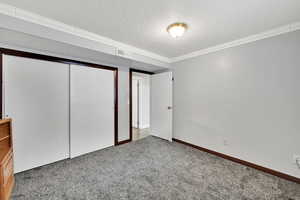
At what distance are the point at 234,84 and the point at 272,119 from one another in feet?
2.62

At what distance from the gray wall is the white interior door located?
1.73ft

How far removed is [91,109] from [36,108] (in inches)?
35.1

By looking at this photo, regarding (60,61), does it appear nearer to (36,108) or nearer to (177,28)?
(36,108)

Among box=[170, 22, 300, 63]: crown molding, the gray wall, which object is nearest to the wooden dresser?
the gray wall

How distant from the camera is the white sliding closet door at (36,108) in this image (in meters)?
1.93

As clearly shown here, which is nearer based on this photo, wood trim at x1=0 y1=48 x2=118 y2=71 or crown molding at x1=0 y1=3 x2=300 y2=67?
crown molding at x1=0 y1=3 x2=300 y2=67

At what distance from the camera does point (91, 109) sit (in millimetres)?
2721

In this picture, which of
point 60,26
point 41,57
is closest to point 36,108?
point 41,57

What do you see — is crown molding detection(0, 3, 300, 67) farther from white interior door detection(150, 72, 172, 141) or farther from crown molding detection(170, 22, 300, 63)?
white interior door detection(150, 72, 172, 141)

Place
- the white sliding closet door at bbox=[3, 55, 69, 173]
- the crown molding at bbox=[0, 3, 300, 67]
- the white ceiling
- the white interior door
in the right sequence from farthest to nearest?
the white interior door < the white sliding closet door at bbox=[3, 55, 69, 173] < the crown molding at bbox=[0, 3, 300, 67] < the white ceiling

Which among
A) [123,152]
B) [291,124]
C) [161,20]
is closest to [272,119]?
[291,124]

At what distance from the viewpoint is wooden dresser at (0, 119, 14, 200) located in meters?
1.26

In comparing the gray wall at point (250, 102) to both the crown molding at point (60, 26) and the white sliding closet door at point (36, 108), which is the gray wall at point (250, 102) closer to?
the crown molding at point (60, 26)

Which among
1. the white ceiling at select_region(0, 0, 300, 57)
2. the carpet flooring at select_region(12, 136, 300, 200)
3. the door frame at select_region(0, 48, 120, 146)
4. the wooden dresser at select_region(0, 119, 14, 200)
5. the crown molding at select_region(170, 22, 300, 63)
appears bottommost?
the carpet flooring at select_region(12, 136, 300, 200)
